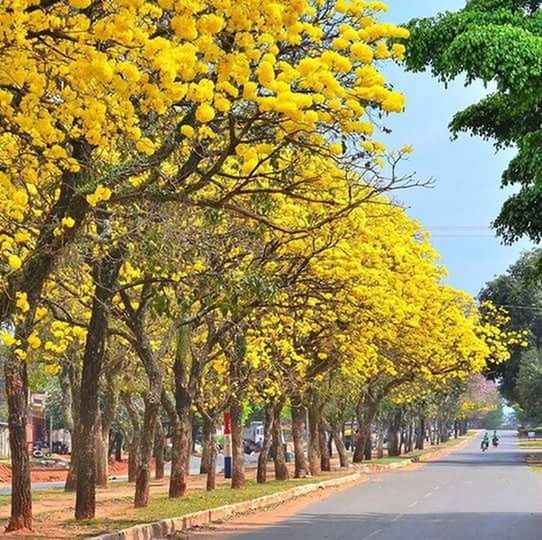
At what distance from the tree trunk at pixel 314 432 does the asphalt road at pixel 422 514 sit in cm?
350

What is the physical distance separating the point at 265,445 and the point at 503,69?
62.3 feet

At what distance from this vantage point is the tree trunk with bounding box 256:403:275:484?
92.1 ft

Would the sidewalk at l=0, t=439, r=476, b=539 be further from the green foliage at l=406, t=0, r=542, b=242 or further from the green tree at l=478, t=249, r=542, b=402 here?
the green tree at l=478, t=249, r=542, b=402

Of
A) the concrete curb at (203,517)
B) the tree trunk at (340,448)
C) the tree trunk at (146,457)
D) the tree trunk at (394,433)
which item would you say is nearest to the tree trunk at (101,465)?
the concrete curb at (203,517)

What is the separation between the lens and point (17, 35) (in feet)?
21.3

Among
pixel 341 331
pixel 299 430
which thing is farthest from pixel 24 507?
pixel 299 430

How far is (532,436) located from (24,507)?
134 meters

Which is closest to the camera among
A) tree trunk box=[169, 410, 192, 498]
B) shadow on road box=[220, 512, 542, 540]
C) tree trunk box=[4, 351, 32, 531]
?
tree trunk box=[4, 351, 32, 531]

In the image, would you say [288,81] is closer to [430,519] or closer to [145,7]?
[145,7]

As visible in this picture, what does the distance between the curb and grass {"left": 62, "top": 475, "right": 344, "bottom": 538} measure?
0.21 m

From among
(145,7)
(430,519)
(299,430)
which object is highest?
(145,7)

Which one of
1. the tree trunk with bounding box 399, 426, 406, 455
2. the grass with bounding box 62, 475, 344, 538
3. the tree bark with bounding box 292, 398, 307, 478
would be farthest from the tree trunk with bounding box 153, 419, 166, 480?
the tree trunk with bounding box 399, 426, 406, 455

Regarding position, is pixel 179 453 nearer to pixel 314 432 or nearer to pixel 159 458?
pixel 314 432

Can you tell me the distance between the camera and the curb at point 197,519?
14.2 meters
